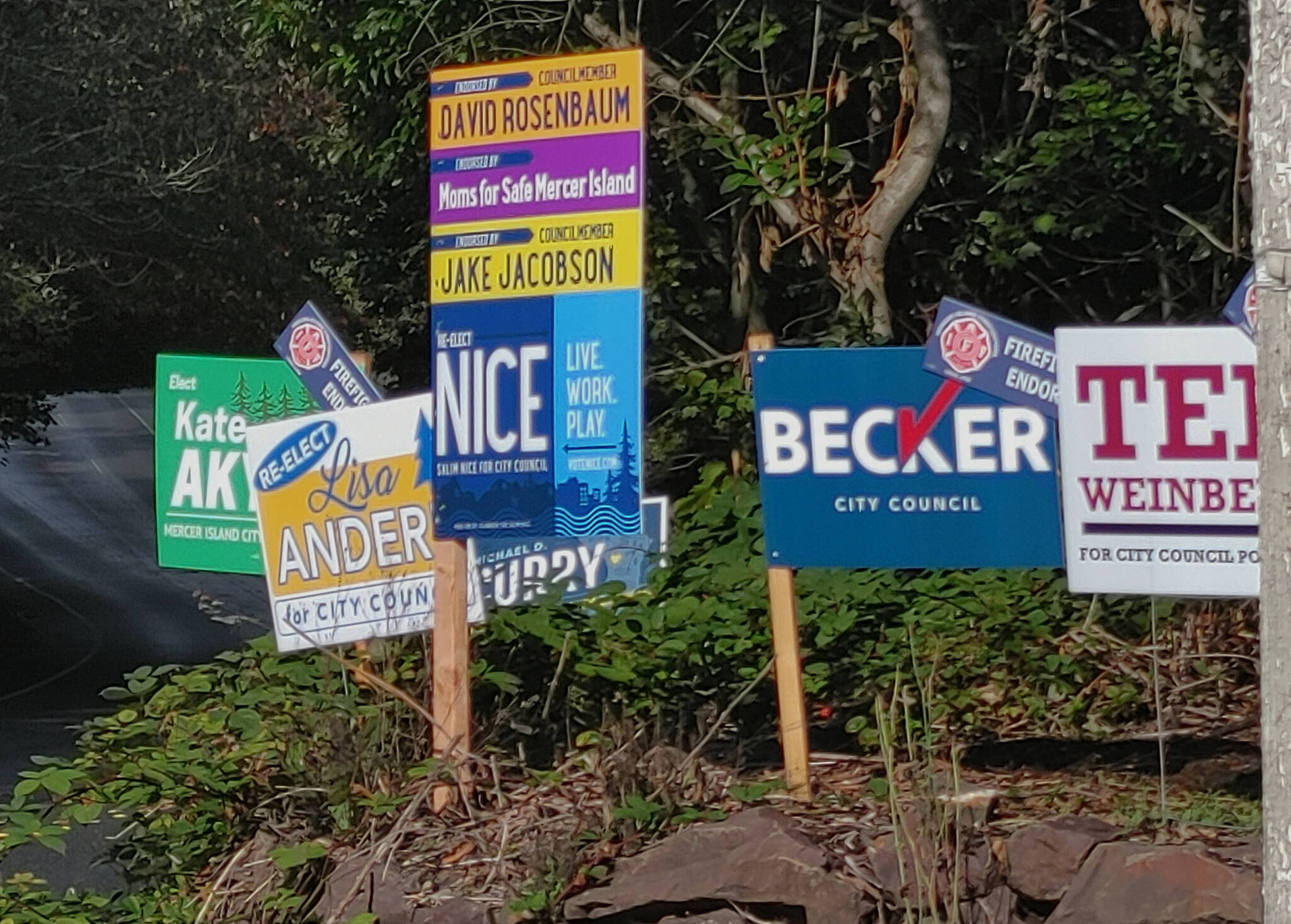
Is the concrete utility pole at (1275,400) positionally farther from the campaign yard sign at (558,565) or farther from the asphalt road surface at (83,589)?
the asphalt road surface at (83,589)

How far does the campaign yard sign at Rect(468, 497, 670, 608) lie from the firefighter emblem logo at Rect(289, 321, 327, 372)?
0.88 metres

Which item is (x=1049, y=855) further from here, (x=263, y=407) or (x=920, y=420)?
(x=263, y=407)

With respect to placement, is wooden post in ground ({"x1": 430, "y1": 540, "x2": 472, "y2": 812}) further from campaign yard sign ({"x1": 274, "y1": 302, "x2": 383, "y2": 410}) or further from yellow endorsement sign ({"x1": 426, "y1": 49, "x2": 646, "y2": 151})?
yellow endorsement sign ({"x1": 426, "y1": 49, "x2": 646, "y2": 151})

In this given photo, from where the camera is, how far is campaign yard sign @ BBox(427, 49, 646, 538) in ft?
19.2

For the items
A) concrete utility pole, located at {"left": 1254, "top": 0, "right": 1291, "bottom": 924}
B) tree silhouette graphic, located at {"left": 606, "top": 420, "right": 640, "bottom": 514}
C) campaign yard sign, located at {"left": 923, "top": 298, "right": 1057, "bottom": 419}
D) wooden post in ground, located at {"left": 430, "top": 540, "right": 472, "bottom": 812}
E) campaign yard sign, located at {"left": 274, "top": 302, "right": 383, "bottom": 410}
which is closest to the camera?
concrete utility pole, located at {"left": 1254, "top": 0, "right": 1291, "bottom": 924}

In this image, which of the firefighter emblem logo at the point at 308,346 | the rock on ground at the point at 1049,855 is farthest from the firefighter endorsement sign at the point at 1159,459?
the firefighter emblem logo at the point at 308,346

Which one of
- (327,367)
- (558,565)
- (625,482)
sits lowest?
(558,565)

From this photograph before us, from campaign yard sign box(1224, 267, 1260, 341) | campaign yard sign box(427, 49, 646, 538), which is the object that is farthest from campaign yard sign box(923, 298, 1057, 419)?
campaign yard sign box(427, 49, 646, 538)

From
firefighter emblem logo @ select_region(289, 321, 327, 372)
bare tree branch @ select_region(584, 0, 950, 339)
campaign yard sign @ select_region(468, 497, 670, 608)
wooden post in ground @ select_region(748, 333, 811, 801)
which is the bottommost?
wooden post in ground @ select_region(748, 333, 811, 801)

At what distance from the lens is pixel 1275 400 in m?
2.69

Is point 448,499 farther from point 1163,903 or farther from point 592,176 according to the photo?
point 1163,903

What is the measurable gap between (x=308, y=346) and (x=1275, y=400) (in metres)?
4.98

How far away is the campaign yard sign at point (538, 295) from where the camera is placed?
584cm

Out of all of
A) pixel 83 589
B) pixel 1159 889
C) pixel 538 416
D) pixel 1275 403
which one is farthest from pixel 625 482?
pixel 83 589
